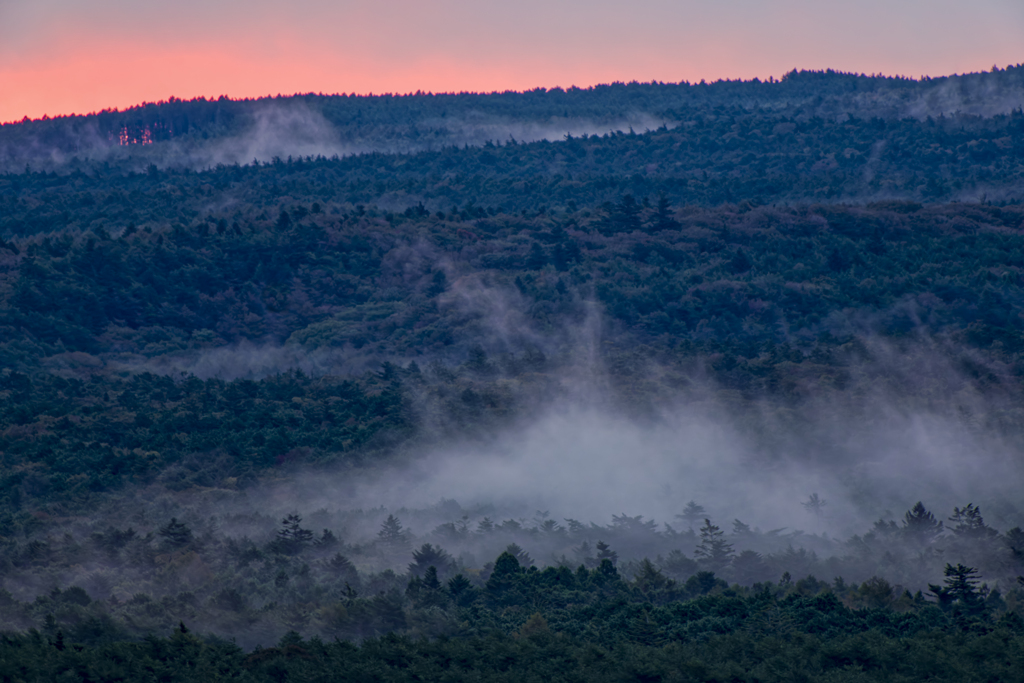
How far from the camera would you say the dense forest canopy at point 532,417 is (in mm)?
31000

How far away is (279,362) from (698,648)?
2378 inches

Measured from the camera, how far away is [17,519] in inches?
1858

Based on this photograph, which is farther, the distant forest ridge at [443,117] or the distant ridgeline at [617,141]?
the distant forest ridge at [443,117]

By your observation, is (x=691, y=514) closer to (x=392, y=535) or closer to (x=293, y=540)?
(x=392, y=535)

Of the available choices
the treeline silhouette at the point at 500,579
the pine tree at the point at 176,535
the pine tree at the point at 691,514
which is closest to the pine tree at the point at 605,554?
the treeline silhouette at the point at 500,579

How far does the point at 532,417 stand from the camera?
65.2 meters

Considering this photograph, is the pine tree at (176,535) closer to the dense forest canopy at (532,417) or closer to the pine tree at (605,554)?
the dense forest canopy at (532,417)

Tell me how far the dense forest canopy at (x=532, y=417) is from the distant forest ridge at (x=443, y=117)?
57.4 ft

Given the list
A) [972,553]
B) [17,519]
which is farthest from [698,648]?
[17,519]

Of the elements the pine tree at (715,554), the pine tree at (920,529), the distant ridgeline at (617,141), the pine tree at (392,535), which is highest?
the distant ridgeline at (617,141)

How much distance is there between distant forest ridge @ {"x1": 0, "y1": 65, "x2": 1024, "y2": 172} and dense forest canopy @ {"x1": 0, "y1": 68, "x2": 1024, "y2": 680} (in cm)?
1750

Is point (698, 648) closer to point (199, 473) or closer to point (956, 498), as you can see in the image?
point (956, 498)

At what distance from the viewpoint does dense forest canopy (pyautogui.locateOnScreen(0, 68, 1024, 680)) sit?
102 ft

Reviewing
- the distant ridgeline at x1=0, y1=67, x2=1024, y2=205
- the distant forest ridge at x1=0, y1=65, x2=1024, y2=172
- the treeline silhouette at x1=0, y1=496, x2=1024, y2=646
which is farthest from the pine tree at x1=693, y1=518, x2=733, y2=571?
the distant forest ridge at x1=0, y1=65, x2=1024, y2=172
